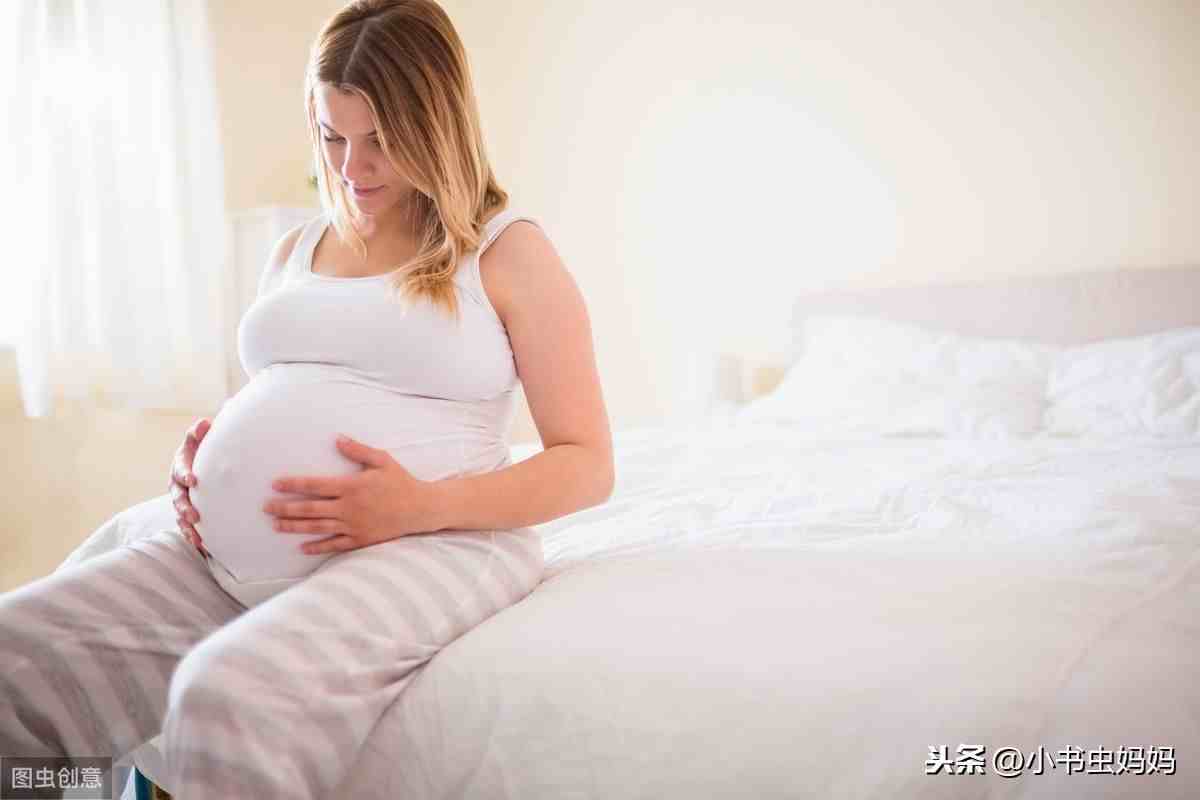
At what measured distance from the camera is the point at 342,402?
0.91m

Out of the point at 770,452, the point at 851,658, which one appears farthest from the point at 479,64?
the point at 851,658

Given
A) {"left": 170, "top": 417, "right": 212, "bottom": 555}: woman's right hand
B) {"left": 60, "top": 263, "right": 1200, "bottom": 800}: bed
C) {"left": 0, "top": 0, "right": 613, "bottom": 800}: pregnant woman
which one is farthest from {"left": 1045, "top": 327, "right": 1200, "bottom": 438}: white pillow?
{"left": 170, "top": 417, "right": 212, "bottom": 555}: woman's right hand

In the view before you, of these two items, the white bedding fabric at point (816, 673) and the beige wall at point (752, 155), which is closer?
the white bedding fabric at point (816, 673)

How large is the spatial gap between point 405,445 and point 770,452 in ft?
3.83

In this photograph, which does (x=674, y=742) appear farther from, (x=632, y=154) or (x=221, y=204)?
(x=632, y=154)

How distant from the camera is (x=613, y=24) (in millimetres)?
Result: 3434

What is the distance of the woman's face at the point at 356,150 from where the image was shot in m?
1.02

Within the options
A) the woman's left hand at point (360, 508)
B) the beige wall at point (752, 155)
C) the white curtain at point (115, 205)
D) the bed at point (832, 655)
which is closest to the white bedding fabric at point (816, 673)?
the bed at point (832, 655)

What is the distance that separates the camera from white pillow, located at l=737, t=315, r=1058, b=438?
2172mm

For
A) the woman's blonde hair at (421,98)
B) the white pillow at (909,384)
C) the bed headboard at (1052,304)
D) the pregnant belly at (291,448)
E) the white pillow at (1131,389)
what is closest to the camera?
the pregnant belly at (291,448)

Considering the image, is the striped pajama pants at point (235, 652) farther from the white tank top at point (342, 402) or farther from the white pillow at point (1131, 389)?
the white pillow at point (1131, 389)

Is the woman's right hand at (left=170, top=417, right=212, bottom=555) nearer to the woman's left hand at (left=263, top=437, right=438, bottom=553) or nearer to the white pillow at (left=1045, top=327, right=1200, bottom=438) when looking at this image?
the woman's left hand at (left=263, top=437, right=438, bottom=553)

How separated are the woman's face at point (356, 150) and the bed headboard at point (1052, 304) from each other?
213cm

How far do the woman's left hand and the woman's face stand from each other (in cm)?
37
